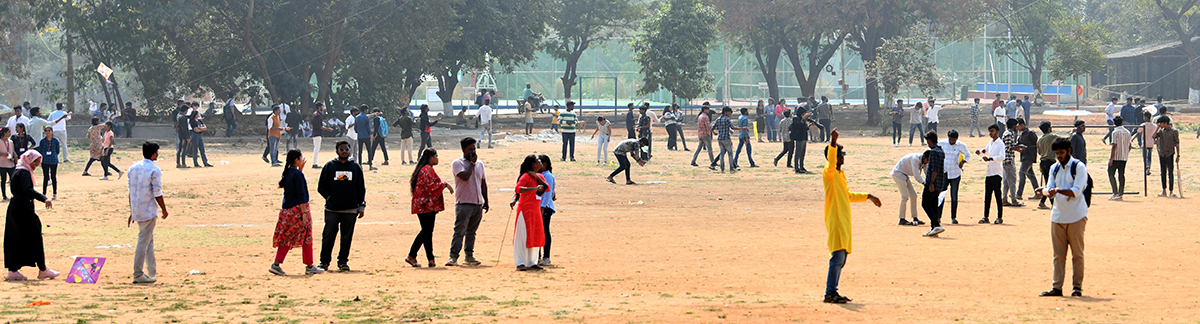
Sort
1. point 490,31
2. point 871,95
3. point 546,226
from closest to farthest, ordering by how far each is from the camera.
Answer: point 546,226
point 490,31
point 871,95

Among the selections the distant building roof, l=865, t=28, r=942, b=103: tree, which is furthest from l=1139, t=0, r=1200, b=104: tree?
l=865, t=28, r=942, b=103: tree

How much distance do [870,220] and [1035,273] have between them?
478 cm

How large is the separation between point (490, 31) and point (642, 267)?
32.8 m

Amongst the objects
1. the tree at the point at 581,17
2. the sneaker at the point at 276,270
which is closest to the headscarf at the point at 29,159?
the sneaker at the point at 276,270

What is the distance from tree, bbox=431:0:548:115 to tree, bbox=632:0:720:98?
486cm

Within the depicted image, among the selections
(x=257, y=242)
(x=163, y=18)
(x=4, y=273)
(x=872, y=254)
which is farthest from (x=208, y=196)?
(x=163, y=18)

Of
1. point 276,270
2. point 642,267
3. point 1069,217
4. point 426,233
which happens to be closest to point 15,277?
point 276,270

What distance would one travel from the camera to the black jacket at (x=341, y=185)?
33.3 feet

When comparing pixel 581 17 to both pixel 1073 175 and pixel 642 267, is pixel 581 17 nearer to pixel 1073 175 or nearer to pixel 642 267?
pixel 642 267

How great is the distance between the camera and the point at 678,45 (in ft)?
149

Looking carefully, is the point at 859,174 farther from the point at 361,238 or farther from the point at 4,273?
the point at 4,273

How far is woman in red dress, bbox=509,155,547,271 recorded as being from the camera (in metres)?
10.4

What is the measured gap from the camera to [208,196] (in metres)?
18.1

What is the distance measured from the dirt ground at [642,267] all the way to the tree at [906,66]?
2232 centimetres
